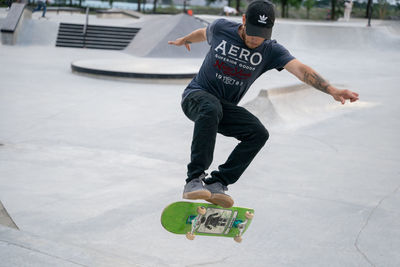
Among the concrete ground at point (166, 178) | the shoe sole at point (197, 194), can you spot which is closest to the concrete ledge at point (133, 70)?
the concrete ground at point (166, 178)

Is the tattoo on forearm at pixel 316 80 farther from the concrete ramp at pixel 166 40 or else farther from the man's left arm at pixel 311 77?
the concrete ramp at pixel 166 40

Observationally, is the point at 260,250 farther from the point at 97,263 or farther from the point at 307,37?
the point at 307,37

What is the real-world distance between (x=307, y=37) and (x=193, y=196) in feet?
86.6

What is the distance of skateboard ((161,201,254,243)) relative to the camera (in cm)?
435

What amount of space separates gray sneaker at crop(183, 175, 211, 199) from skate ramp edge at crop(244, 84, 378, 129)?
6.35 meters

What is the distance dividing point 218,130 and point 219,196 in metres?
0.59

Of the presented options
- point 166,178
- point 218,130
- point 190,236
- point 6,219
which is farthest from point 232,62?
point 166,178

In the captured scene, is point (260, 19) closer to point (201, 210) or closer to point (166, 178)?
point (201, 210)

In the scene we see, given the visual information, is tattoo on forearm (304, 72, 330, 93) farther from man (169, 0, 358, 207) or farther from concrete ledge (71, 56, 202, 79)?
concrete ledge (71, 56, 202, 79)

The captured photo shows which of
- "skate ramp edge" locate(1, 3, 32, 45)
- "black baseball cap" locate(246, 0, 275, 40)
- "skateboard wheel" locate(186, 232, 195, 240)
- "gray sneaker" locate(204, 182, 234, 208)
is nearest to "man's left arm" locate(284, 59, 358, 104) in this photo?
"black baseball cap" locate(246, 0, 275, 40)

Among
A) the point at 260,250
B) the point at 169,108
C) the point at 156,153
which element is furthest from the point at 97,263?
the point at 169,108

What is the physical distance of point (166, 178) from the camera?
22.9 feet

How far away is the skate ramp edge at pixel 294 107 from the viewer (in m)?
10.5

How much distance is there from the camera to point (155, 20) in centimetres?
2631
